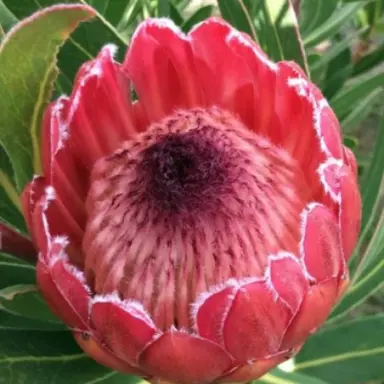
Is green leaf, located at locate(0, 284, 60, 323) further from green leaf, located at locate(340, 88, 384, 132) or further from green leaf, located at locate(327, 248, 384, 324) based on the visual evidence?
green leaf, located at locate(340, 88, 384, 132)

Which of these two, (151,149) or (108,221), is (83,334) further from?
(151,149)

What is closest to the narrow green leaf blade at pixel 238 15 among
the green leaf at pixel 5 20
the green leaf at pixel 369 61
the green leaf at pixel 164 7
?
the green leaf at pixel 164 7

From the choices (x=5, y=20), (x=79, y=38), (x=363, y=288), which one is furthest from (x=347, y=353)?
(x=5, y=20)

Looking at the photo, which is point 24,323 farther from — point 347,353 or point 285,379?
point 347,353

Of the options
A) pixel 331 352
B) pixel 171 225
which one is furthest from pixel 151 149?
pixel 331 352

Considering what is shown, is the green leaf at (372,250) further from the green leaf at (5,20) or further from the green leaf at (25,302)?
the green leaf at (5,20)

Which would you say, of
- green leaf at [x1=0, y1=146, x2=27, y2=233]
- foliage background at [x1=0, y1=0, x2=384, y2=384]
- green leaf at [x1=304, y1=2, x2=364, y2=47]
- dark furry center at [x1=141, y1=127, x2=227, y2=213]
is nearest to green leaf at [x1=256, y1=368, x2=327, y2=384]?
foliage background at [x1=0, y1=0, x2=384, y2=384]

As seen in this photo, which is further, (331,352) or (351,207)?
(331,352)
